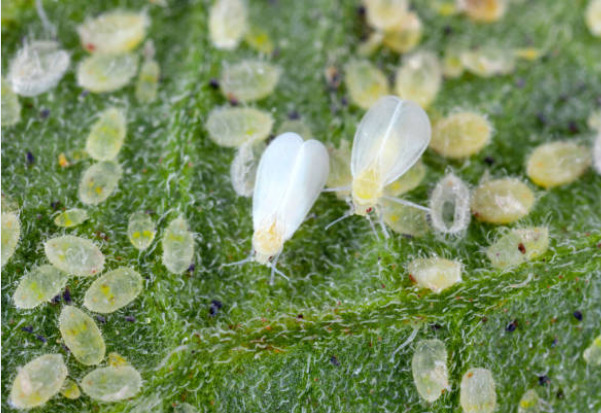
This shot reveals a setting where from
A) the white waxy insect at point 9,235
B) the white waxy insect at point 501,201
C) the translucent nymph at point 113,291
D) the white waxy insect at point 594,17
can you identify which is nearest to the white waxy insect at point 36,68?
the white waxy insect at point 9,235

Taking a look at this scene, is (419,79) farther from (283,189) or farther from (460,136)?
(283,189)

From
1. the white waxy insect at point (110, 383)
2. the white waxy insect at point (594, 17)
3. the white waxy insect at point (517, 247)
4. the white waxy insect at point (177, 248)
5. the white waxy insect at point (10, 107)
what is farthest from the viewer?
the white waxy insect at point (594, 17)

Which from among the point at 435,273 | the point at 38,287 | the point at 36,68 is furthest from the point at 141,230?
the point at 435,273

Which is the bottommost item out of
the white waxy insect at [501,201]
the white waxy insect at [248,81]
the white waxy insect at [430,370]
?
the white waxy insect at [430,370]

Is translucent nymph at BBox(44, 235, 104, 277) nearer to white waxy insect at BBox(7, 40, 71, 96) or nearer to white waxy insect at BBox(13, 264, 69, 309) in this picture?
white waxy insect at BBox(13, 264, 69, 309)

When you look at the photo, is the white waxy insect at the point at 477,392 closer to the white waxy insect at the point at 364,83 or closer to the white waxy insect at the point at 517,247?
the white waxy insect at the point at 517,247

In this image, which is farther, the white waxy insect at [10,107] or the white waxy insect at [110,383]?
the white waxy insect at [10,107]
